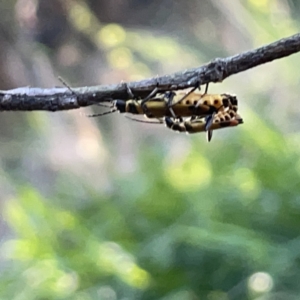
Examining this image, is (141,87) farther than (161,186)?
No

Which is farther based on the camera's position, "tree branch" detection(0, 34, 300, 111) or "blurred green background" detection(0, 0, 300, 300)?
"blurred green background" detection(0, 0, 300, 300)

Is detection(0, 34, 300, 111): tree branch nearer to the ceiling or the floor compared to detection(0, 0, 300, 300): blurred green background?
nearer to the floor

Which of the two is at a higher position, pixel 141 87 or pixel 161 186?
pixel 161 186

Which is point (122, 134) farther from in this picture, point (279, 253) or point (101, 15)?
point (279, 253)

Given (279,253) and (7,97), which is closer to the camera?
(7,97)

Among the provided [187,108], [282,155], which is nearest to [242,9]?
[282,155]
